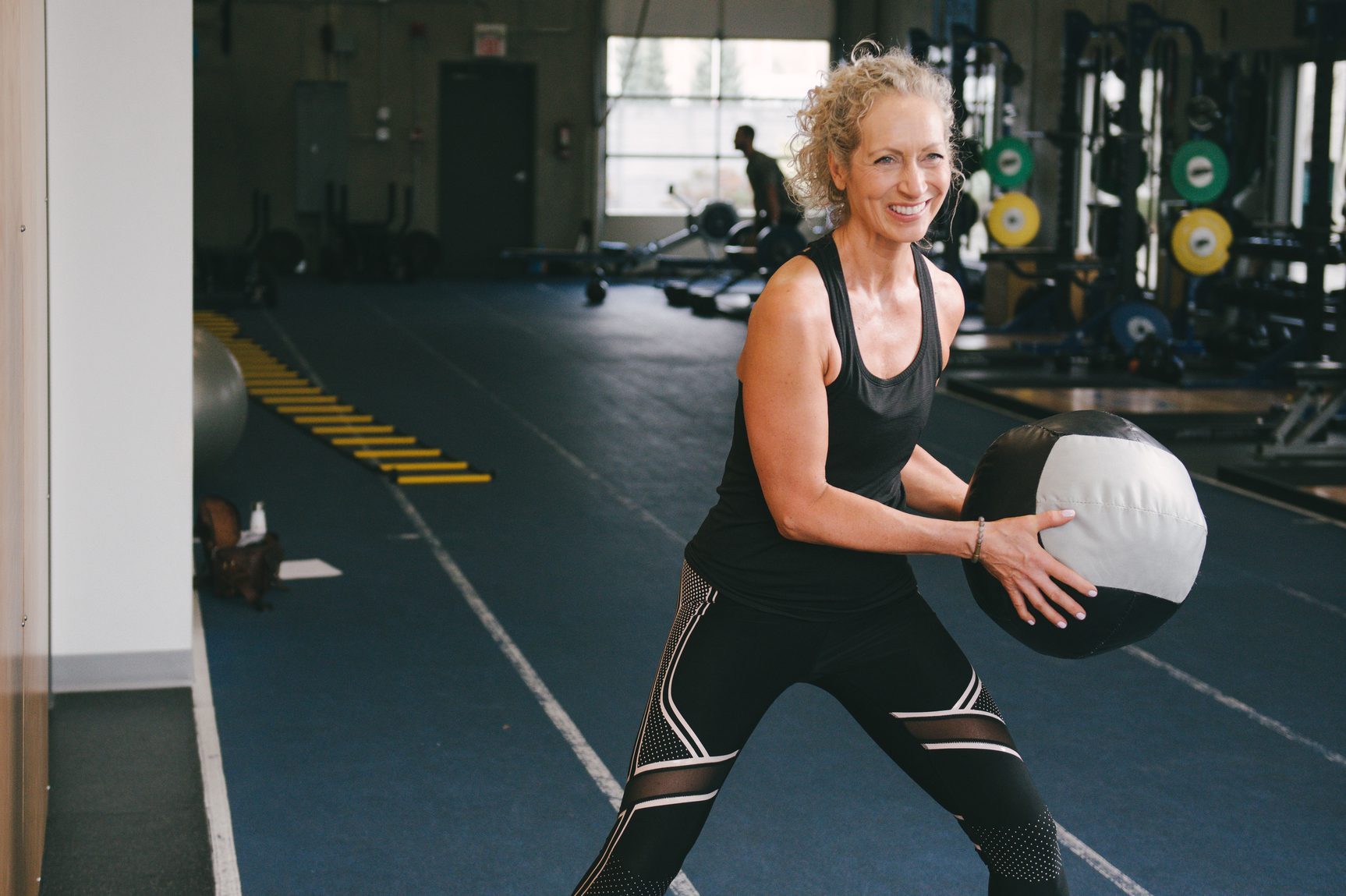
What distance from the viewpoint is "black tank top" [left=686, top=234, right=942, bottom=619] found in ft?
6.23

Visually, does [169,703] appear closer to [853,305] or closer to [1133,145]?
[853,305]

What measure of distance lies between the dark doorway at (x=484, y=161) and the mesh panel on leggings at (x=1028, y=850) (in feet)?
54.3

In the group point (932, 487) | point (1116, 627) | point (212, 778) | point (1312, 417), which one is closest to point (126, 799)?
point (212, 778)

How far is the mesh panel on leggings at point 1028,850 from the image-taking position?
190 centimetres

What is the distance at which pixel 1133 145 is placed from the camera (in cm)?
934

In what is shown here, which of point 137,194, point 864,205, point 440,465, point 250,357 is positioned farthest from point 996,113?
point 864,205

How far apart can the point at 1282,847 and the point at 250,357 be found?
→ 833cm

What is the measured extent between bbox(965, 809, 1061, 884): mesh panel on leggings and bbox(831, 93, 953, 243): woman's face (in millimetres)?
757

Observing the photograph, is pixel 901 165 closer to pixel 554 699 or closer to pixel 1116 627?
pixel 1116 627

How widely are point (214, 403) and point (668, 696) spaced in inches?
159

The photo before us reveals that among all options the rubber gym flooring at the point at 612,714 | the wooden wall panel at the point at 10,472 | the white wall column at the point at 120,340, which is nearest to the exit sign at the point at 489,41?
the rubber gym flooring at the point at 612,714

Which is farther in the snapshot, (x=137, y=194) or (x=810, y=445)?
(x=137, y=194)

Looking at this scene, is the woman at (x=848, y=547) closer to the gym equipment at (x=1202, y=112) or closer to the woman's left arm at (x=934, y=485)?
the woman's left arm at (x=934, y=485)

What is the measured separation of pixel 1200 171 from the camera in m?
9.30
